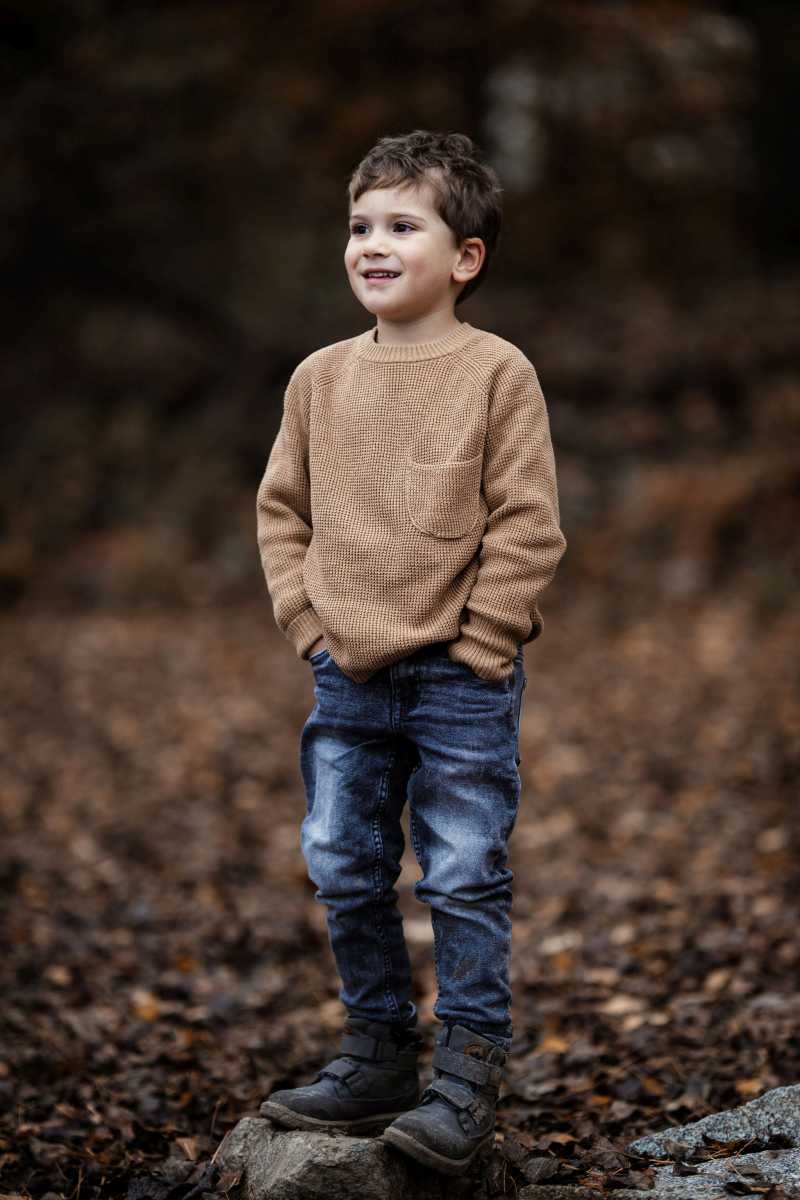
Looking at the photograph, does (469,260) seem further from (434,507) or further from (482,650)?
(482,650)

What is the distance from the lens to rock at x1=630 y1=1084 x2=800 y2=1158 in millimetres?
2854

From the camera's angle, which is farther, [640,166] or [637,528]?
[640,166]

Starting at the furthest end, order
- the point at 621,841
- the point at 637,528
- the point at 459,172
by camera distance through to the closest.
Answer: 1. the point at 637,528
2. the point at 621,841
3. the point at 459,172

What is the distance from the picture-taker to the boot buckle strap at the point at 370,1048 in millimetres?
2822

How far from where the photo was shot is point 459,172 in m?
2.63

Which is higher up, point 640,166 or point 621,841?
point 640,166

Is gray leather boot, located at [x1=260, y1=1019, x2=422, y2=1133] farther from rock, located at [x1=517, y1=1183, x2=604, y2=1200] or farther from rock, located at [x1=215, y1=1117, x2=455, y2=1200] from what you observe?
rock, located at [x1=517, y1=1183, x2=604, y2=1200]

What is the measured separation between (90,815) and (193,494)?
6434mm

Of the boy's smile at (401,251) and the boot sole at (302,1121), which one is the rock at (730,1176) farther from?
the boy's smile at (401,251)

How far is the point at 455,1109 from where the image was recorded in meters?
2.60

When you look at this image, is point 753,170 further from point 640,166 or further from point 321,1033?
point 321,1033

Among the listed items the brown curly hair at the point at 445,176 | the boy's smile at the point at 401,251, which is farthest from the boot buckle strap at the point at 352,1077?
the brown curly hair at the point at 445,176

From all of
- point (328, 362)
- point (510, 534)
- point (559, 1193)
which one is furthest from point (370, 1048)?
point (328, 362)

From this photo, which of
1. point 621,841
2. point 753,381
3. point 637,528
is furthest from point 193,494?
point 621,841
